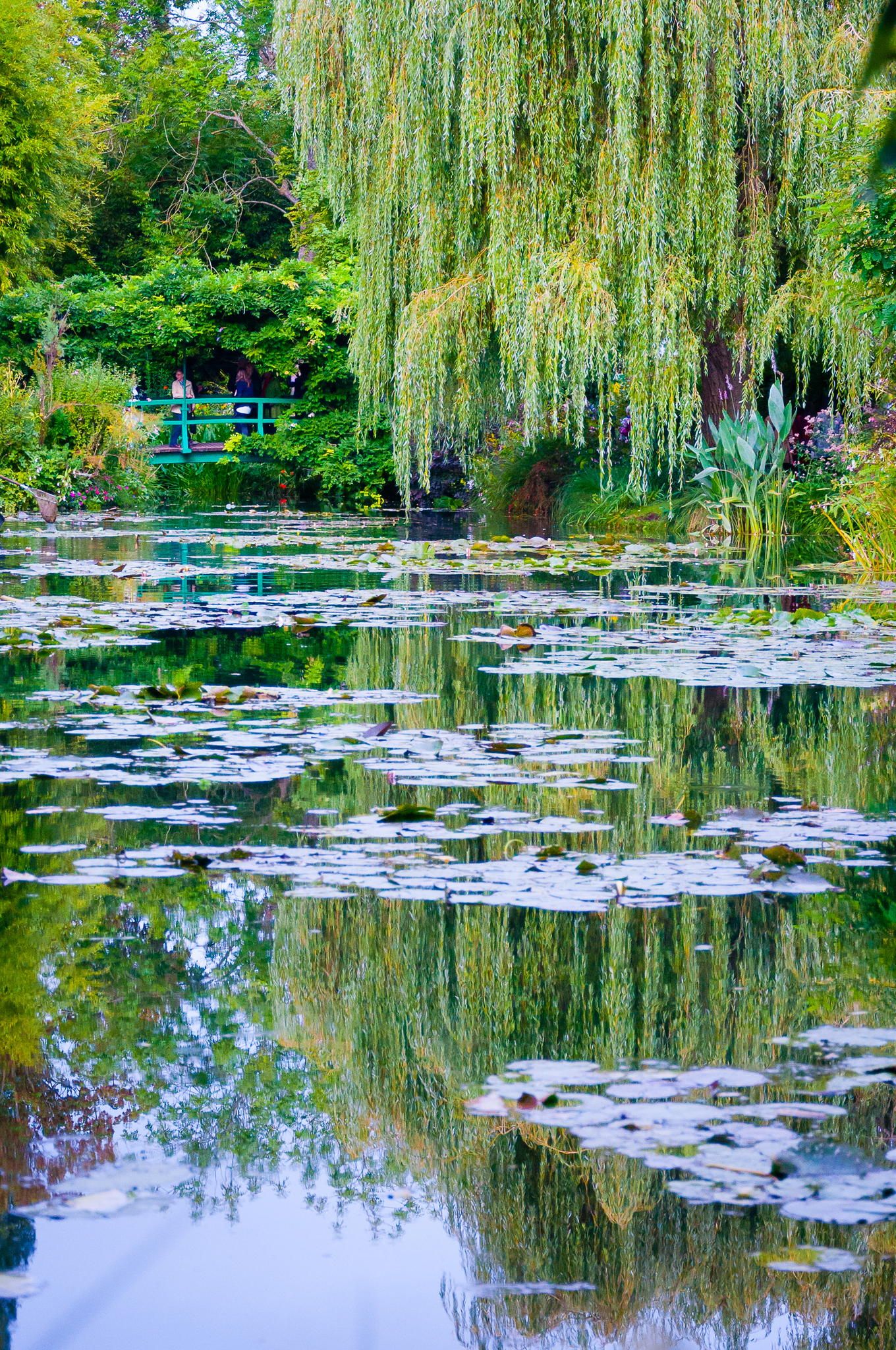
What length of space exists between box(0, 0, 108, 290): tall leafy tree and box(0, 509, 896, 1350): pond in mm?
19020

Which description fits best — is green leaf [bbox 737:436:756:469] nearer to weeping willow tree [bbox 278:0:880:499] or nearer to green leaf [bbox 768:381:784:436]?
green leaf [bbox 768:381:784:436]

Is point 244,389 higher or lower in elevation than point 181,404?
higher

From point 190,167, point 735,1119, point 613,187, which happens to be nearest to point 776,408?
point 613,187

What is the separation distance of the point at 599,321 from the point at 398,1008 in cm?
→ 925

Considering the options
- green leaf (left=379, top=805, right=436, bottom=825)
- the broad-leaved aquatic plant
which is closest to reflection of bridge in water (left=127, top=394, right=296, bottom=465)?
the broad-leaved aquatic plant

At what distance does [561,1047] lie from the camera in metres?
2.01

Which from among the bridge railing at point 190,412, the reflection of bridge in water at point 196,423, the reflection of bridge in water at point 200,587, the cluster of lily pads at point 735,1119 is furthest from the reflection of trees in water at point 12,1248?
the bridge railing at point 190,412

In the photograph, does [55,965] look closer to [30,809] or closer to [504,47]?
[30,809]

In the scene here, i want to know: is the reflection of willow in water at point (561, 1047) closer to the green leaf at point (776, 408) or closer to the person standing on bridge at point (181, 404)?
the green leaf at point (776, 408)

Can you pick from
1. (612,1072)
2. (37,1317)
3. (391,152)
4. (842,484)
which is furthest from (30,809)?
(391,152)

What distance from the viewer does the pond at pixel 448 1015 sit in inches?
56.5

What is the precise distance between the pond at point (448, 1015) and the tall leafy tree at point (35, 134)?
19.0 meters

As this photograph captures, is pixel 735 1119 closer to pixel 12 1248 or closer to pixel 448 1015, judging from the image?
pixel 448 1015

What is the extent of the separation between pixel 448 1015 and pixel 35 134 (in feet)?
73.0
